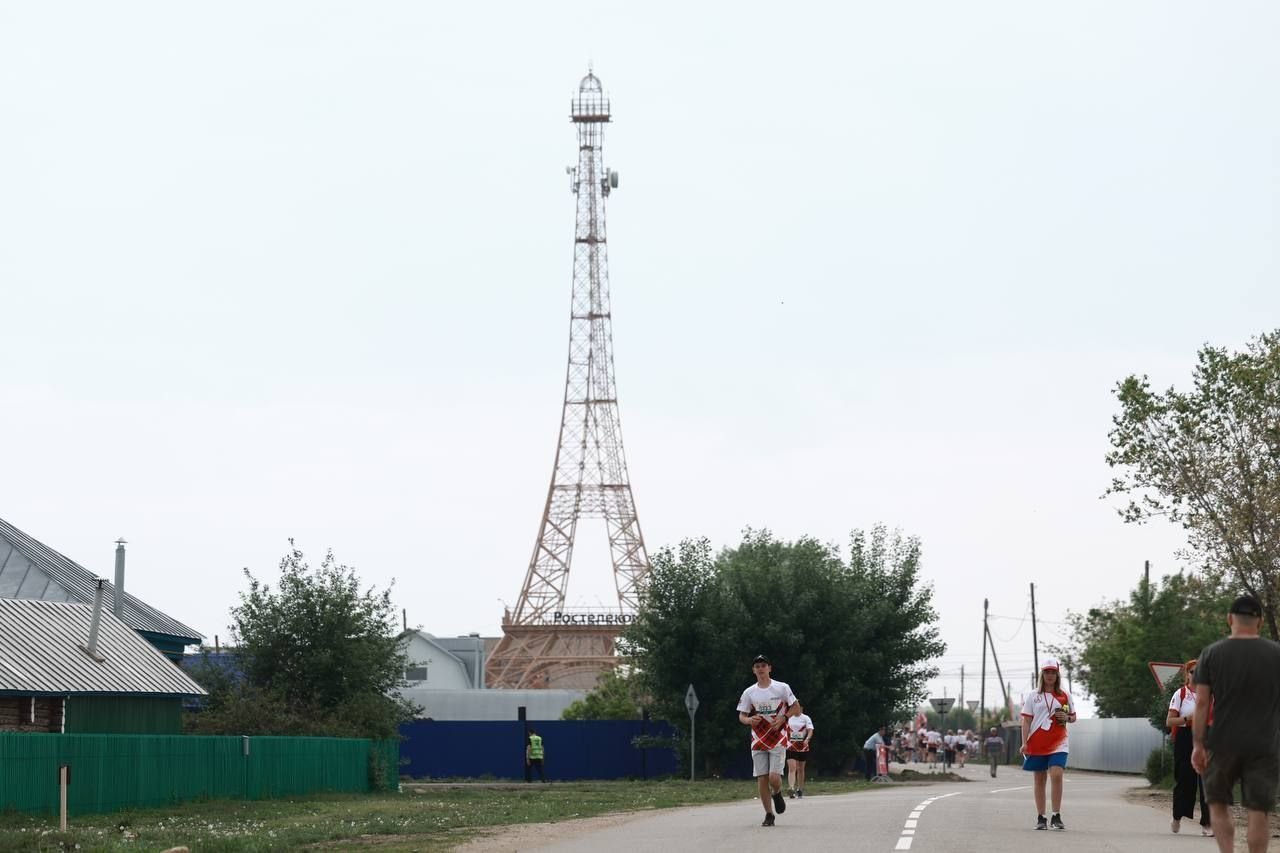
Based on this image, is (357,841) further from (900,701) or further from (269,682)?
(900,701)

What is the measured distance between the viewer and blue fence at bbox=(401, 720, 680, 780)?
49.9 meters

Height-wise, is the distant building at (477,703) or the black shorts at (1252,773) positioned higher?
the black shorts at (1252,773)

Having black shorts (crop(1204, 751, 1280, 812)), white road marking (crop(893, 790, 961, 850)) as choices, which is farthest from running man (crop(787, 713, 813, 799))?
black shorts (crop(1204, 751, 1280, 812))

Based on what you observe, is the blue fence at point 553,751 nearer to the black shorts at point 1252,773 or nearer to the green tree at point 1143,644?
the green tree at point 1143,644

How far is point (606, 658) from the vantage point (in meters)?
92.3

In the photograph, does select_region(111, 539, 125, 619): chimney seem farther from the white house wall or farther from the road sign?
the white house wall

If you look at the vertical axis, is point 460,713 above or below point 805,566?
below

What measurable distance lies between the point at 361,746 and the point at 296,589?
16.5 ft

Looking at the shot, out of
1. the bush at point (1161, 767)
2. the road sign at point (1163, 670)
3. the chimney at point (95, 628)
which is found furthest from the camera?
the bush at point (1161, 767)

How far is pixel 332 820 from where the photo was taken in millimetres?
22734

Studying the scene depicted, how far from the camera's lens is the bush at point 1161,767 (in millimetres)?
36094

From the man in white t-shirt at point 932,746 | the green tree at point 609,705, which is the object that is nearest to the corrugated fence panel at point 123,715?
the green tree at point 609,705

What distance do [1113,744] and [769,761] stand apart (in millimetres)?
45527

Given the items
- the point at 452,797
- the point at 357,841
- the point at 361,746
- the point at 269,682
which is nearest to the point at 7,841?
the point at 357,841
